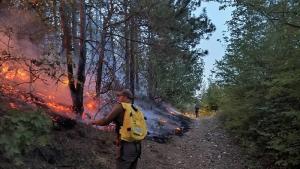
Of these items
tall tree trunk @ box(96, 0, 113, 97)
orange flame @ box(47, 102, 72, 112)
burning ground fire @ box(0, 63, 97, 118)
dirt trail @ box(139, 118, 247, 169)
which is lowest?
dirt trail @ box(139, 118, 247, 169)

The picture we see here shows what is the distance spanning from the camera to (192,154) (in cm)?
1518

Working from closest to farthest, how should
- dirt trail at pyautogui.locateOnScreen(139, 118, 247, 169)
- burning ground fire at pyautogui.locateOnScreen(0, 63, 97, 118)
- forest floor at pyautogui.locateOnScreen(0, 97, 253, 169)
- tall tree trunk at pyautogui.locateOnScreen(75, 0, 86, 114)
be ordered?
forest floor at pyautogui.locateOnScreen(0, 97, 253, 169) → burning ground fire at pyautogui.locateOnScreen(0, 63, 97, 118) → tall tree trunk at pyautogui.locateOnScreen(75, 0, 86, 114) → dirt trail at pyautogui.locateOnScreen(139, 118, 247, 169)

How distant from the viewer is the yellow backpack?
7.10 meters

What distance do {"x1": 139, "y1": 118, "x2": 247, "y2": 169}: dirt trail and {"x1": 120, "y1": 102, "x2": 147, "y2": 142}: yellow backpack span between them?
14.0 ft

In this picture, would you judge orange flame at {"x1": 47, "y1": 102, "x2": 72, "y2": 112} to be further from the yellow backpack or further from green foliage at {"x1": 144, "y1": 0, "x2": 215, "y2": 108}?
the yellow backpack

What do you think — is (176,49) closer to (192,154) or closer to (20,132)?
(192,154)

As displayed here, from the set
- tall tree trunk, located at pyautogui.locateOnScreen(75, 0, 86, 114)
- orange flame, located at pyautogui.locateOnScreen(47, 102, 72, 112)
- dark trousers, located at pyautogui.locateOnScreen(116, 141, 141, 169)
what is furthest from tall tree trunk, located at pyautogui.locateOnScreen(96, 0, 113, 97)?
dark trousers, located at pyautogui.locateOnScreen(116, 141, 141, 169)

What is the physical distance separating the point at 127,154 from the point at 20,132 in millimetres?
3151

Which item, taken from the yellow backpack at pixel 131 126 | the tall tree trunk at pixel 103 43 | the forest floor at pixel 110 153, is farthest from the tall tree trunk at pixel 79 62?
the yellow backpack at pixel 131 126

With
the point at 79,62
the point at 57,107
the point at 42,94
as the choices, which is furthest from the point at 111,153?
the point at 79,62

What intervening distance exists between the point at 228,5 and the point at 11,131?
959cm

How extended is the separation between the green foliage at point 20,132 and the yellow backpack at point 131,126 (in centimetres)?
234

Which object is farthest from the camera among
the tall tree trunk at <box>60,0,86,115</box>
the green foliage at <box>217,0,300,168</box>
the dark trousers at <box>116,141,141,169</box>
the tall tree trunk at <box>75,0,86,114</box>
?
the tall tree trunk at <box>75,0,86,114</box>

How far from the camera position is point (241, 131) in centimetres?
1617
